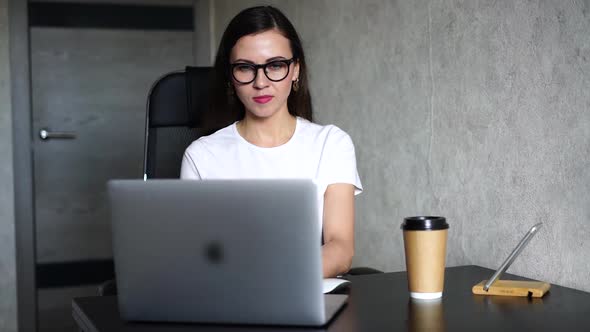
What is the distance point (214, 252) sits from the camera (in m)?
1.08

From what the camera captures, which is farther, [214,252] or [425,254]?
[425,254]

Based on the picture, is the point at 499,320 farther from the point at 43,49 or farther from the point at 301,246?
the point at 43,49

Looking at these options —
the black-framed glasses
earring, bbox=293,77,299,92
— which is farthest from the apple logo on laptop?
earring, bbox=293,77,299,92

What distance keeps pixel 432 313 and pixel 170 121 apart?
3.75 ft

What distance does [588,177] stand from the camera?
140cm

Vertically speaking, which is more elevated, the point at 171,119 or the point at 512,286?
the point at 171,119

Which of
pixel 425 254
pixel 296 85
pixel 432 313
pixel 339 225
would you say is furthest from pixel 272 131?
pixel 432 313

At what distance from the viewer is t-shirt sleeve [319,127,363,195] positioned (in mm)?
1820

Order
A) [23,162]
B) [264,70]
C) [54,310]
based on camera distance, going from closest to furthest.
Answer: [264,70] < [23,162] < [54,310]

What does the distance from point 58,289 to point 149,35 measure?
4.72 feet

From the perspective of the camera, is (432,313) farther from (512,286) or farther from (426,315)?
(512,286)

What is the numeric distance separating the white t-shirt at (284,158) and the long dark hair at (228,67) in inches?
3.2

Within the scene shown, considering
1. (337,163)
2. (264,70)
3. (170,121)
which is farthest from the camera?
(170,121)

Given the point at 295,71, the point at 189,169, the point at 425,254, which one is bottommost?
the point at 425,254
